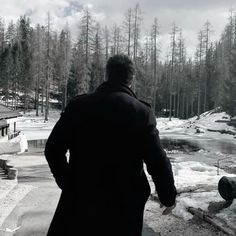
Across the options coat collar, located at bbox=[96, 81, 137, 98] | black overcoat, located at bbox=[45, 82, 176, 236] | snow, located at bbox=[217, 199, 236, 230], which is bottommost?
snow, located at bbox=[217, 199, 236, 230]

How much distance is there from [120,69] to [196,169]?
55.5 feet

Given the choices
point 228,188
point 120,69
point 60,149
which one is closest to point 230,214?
point 228,188

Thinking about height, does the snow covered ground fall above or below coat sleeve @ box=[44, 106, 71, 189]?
below

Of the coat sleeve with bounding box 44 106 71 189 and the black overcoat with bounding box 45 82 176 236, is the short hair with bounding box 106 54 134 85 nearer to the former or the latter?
the black overcoat with bounding box 45 82 176 236

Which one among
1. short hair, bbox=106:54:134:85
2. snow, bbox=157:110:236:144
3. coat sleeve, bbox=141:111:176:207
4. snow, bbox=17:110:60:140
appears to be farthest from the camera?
snow, bbox=157:110:236:144

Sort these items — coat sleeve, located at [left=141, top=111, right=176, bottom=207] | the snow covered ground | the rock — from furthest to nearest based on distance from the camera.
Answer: the snow covered ground → the rock → coat sleeve, located at [left=141, top=111, right=176, bottom=207]

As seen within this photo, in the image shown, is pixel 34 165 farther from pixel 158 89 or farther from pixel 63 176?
pixel 158 89

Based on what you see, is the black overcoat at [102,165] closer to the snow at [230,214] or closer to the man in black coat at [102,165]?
the man in black coat at [102,165]

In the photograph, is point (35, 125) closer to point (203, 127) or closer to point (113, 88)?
point (203, 127)

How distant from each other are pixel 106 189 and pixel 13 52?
210 feet

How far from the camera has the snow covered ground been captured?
34.6 ft

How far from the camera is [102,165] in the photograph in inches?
93.1

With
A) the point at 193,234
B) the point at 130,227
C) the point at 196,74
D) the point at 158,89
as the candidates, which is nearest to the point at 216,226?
the point at 193,234

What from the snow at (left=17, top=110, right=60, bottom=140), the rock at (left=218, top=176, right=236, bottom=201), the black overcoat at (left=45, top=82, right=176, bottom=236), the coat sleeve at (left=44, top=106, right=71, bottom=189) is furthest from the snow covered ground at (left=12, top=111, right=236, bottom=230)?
the coat sleeve at (left=44, top=106, right=71, bottom=189)
